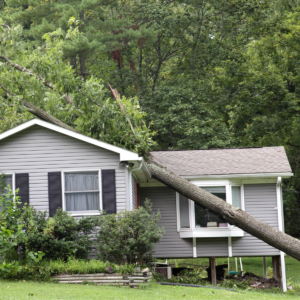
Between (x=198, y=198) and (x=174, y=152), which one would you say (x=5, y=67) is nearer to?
(x=174, y=152)

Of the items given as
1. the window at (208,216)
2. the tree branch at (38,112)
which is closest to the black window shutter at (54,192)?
the tree branch at (38,112)

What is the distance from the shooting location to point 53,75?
16.5 meters

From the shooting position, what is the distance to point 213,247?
44.5ft

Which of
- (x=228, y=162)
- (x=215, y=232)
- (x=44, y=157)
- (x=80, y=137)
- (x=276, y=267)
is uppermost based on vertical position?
(x=80, y=137)

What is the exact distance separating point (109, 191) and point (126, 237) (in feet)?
5.39

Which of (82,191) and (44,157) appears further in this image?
(44,157)

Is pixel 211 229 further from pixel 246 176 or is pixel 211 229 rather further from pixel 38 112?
pixel 38 112

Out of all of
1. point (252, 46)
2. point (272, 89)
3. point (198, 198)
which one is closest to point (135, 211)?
point (198, 198)

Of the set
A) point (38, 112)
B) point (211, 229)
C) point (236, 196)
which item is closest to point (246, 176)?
point (236, 196)

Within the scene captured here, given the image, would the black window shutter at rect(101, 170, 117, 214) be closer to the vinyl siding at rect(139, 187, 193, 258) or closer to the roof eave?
the vinyl siding at rect(139, 187, 193, 258)

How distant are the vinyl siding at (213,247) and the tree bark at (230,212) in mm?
1653

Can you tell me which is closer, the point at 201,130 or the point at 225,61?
the point at 201,130

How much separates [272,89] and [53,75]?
1139 cm

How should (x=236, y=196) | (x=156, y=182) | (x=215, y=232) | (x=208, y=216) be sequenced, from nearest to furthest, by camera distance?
1. (x=215, y=232)
2. (x=208, y=216)
3. (x=236, y=196)
4. (x=156, y=182)
